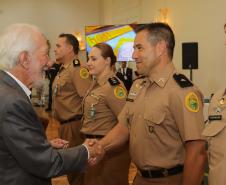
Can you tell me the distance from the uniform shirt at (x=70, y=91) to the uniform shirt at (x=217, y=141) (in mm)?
2401

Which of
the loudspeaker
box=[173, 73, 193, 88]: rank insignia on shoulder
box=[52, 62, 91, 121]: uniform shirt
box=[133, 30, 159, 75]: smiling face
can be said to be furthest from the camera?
the loudspeaker

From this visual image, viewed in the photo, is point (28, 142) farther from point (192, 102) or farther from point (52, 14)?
point (52, 14)

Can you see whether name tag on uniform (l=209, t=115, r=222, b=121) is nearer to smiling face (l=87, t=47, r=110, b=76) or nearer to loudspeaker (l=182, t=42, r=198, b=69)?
smiling face (l=87, t=47, r=110, b=76)

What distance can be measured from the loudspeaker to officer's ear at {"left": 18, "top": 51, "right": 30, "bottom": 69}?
5.30 m

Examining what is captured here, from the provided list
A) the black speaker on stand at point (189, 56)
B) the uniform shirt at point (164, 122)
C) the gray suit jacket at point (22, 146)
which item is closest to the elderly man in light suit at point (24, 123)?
the gray suit jacket at point (22, 146)

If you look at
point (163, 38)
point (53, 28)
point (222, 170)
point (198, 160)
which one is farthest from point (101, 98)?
point (53, 28)

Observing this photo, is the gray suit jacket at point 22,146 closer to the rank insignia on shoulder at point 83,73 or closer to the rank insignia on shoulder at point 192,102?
the rank insignia on shoulder at point 192,102

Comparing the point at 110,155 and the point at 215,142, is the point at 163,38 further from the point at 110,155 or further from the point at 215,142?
the point at 110,155

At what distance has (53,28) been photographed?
13539 mm

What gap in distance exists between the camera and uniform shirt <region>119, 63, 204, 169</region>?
2.15m

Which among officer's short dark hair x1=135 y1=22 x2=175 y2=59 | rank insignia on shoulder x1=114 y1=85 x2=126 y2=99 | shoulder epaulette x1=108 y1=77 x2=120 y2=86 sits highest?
officer's short dark hair x1=135 y1=22 x2=175 y2=59

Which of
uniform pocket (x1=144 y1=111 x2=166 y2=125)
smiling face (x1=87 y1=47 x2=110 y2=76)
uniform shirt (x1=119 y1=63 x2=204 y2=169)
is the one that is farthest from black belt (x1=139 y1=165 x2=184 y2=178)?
smiling face (x1=87 y1=47 x2=110 y2=76)

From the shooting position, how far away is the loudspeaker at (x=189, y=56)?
269 inches

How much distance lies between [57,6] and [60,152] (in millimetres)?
12224
